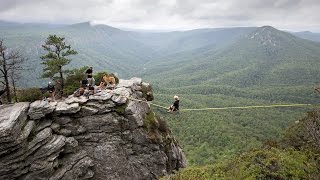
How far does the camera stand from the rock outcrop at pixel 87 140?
87.2 feet

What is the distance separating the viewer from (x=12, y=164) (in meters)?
25.8

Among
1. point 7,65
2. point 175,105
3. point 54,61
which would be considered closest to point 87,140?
point 175,105

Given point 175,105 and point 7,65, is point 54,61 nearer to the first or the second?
point 7,65

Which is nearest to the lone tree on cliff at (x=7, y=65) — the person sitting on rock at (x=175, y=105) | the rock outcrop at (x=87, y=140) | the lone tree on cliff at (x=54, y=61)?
the lone tree on cliff at (x=54, y=61)

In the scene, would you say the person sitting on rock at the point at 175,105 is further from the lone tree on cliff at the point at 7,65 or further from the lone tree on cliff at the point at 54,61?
the lone tree on cliff at the point at 7,65

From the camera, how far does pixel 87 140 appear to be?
30.3 m

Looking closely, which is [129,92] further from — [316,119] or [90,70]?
[316,119]

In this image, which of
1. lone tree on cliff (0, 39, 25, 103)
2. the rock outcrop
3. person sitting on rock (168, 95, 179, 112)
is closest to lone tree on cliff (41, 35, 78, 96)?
lone tree on cliff (0, 39, 25, 103)

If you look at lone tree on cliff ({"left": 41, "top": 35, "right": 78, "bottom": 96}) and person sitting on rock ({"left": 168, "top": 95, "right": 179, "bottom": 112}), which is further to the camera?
lone tree on cliff ({"left": 41, "top": 35, "right": 78, "bottom": 96})

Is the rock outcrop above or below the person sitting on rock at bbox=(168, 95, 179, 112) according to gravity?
below

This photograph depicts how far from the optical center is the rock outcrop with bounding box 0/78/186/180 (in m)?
26.6

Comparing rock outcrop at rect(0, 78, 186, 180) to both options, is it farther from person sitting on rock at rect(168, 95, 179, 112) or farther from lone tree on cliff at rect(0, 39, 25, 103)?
lone tree on cliff at rect(0, 39, 25, 103)

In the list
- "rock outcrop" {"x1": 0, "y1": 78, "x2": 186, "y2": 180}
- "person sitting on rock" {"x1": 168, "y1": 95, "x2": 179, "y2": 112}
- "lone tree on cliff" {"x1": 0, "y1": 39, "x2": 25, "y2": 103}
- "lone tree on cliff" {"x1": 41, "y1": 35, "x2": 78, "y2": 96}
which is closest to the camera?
"rock outcrop" {"x1": 0, "y1": 78, "x2": 186, "y2": 180}

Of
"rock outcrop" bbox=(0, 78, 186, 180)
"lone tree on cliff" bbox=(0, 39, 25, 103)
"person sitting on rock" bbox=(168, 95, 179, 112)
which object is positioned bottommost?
"rock outcrop" bbox=(0, 78, 186, 180)
